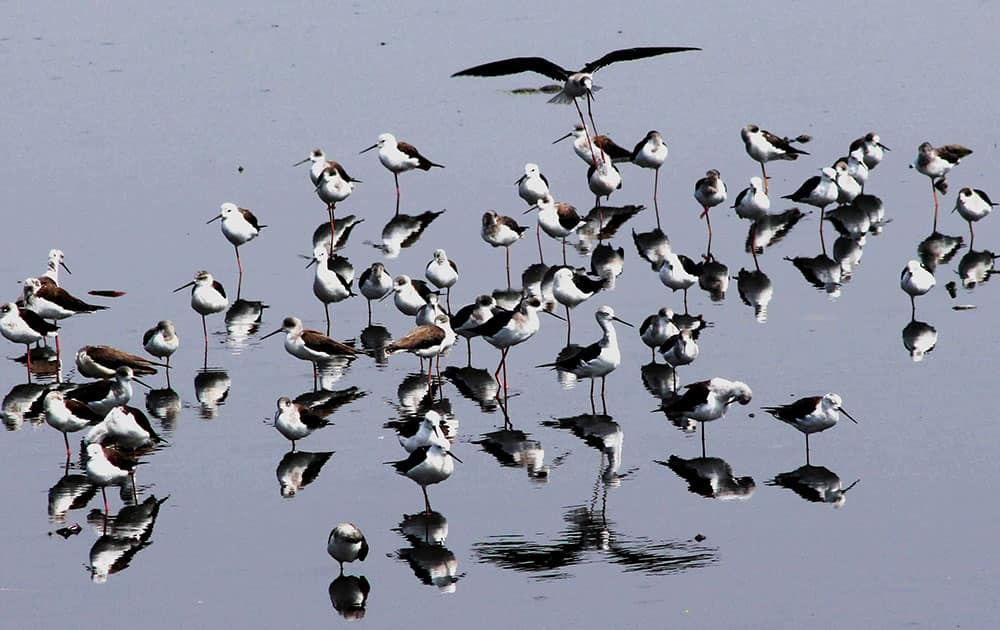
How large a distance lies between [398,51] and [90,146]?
9756 mm

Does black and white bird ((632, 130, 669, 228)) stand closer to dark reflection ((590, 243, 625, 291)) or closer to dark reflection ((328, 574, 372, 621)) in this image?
dark reflection ((590, 243, 625, 291))

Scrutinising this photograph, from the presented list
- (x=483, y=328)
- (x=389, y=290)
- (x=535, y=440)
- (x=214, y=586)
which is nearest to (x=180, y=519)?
(x=214, y=586)

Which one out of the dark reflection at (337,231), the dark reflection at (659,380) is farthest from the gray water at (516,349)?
the dark reflection at (337,231)

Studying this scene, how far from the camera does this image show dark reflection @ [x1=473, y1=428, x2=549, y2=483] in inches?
596

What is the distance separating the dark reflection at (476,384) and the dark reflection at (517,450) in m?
0.92

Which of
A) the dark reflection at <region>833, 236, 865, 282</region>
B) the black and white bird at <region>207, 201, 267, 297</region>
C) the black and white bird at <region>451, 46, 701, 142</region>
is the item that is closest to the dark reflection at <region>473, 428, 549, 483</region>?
the dark reflection at <region>833, 236, 865, 282</region>

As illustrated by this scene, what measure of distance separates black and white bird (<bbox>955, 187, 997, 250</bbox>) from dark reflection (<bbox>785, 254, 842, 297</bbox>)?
2037mm

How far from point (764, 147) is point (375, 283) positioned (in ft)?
28.5

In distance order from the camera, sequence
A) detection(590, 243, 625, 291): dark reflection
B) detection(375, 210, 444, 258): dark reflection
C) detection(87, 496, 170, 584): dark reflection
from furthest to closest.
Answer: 1. detection(375, 210, 444, 258): dark reflection
2. detection(590, 243, 625, 291): dark reflection
3. detection(87, 496, 170, 584): dark reflection

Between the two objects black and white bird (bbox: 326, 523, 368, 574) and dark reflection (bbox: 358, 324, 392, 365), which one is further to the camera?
dark reflection (bbox: 358, 324, 392, 365)

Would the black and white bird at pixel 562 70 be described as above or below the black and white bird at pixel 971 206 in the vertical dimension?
above

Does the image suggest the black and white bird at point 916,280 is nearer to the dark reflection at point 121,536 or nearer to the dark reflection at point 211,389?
the dark reflection at point 211,389

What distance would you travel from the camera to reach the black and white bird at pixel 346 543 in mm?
12461

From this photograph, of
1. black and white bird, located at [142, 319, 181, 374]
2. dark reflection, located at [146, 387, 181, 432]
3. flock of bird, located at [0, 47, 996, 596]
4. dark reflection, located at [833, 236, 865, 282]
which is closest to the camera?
flock of bird, located at [0, 47, 996, 596]
